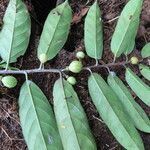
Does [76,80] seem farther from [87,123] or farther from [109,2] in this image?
[109,2]

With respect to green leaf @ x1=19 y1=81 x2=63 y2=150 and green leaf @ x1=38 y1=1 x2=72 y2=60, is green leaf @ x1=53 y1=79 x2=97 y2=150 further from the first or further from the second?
green leaf @ x1=38 y1=1 x2=72 y2=60

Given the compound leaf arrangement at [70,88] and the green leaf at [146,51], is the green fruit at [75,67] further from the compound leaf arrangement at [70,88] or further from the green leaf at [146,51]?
the green leaf at [146,51]

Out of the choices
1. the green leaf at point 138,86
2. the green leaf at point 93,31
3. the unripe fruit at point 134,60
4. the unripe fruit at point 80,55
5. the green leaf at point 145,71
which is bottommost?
the green leaf at point 138,86

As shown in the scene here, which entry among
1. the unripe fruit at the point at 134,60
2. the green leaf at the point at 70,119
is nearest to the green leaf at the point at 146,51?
the unripe fruit at the point at 134,60

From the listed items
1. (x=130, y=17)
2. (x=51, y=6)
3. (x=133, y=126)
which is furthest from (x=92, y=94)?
(x=51, y=6)

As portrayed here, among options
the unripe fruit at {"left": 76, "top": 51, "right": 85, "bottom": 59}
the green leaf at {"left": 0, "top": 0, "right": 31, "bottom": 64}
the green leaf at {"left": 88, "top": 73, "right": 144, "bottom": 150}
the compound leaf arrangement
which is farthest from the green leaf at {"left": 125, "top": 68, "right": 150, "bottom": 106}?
the green leaf at {"left": 0, "top": 0, "right": 31, "bottom": 64}

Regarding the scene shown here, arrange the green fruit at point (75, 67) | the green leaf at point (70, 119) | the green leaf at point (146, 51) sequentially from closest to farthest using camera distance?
the green leaf at point (70, 119)
the green fruit at point (75, 67)
the green leaf at point (146, 51)
